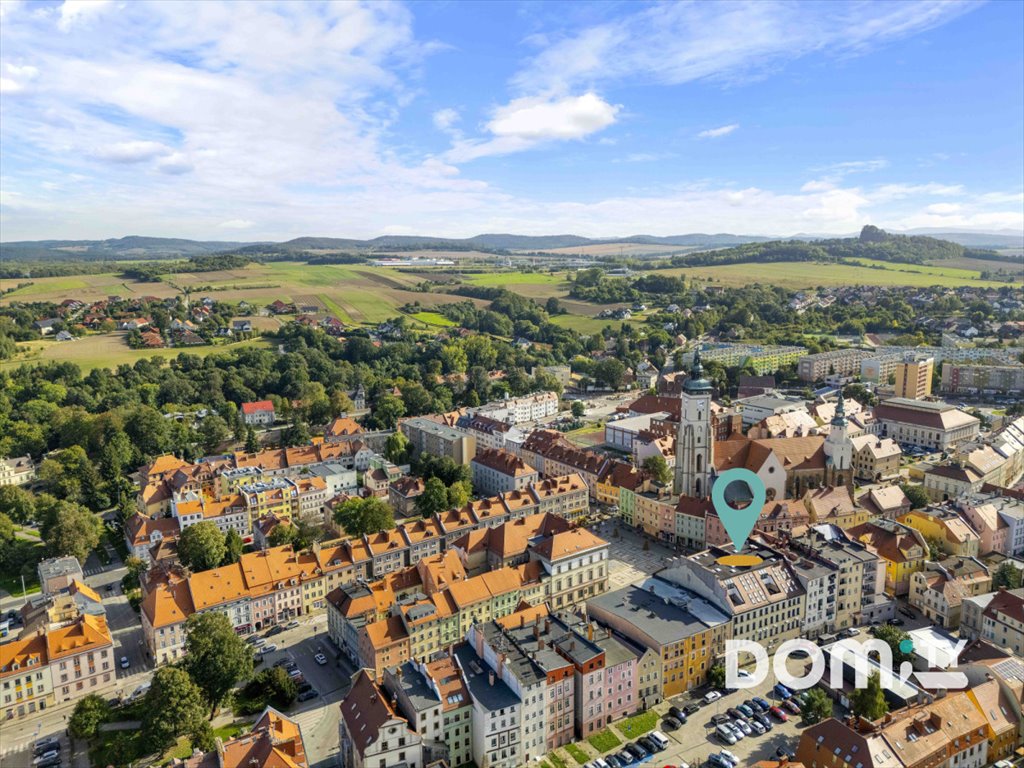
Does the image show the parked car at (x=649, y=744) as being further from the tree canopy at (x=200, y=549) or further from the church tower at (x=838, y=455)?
the church tower at (x=838, y=455)

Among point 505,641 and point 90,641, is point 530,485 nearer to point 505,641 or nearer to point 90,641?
point 505,641

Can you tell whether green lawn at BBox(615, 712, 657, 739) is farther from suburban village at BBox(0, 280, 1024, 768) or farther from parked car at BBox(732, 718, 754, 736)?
parked car at BBox(732, 718, 754, 736)

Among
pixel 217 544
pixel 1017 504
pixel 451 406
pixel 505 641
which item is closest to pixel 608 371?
pixel 451 406

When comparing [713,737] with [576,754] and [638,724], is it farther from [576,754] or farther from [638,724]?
[576,754]

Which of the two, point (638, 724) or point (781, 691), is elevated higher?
point (781, 691)

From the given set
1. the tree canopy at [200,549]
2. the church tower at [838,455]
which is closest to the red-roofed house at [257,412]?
the tree canopy at [200,549]

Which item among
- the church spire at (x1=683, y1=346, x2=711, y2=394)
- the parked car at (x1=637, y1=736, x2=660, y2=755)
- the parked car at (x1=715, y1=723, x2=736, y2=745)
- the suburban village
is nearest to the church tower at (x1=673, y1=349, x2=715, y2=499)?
the church spire at (x1=683, y1=346, x2=711, y2=394)

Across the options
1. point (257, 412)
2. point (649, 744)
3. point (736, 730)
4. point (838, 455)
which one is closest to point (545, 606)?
point (649, 744)
